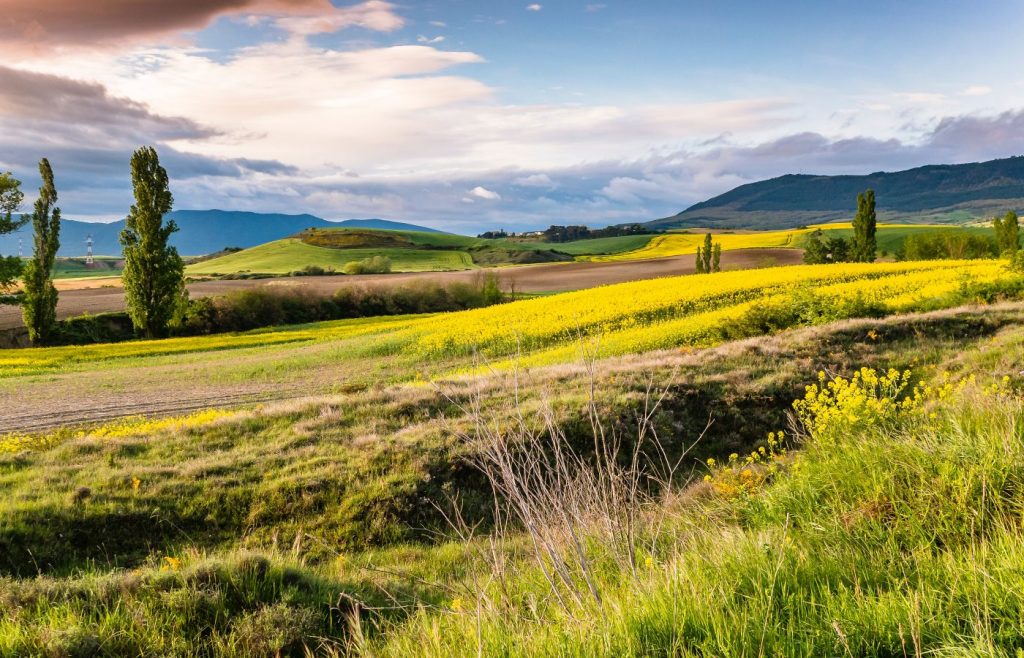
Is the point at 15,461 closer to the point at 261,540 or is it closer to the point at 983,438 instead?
the point at 261,540

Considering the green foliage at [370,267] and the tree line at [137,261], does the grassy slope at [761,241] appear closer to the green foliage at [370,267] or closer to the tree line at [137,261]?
the green foliage at [370,267]

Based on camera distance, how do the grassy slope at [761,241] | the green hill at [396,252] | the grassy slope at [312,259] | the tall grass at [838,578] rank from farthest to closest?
the green hill at [396,252], the grassy slope at [312,259], the grassy slope at [761,241], the tall grass at [838,578]

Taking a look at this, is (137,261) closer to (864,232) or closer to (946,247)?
(864,232)

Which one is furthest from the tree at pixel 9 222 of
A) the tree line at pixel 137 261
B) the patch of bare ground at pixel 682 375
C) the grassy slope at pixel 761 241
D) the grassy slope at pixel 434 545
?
the grassy slope at pixel 761 241

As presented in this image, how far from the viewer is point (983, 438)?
4.37m

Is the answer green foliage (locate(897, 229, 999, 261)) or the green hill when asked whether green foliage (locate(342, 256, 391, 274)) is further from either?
green foliage (locate(897, 229, 999, 261))

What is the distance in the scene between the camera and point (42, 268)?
44688 mm

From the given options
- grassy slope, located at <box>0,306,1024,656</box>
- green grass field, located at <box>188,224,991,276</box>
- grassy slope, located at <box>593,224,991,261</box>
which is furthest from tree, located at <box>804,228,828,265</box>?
grassy slope, located at <box>0,306,1024,656</box>

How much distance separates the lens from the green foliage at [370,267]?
9638cm

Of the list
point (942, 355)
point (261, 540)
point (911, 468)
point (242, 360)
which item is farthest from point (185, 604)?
point (242, 360)

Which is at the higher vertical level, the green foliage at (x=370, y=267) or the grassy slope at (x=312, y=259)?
the grassy slope at (x=312, y=259)

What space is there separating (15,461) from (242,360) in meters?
21.3

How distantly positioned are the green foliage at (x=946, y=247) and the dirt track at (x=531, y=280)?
11412mm

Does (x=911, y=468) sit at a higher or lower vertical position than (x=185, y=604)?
higher
